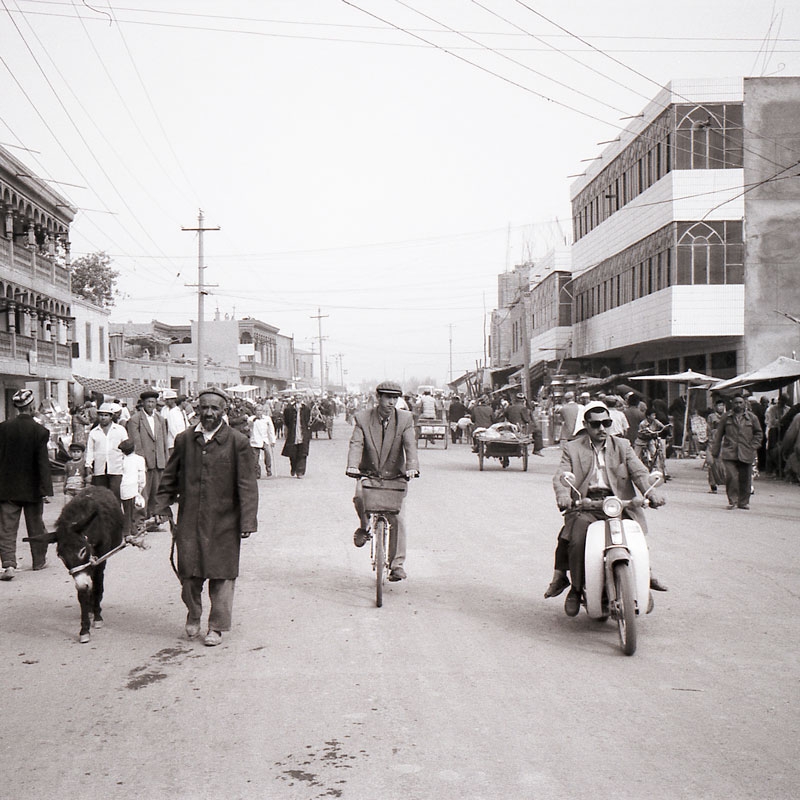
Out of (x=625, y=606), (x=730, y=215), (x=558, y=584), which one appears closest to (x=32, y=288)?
(x=730, y=215)

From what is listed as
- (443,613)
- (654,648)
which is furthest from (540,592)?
(654,648)

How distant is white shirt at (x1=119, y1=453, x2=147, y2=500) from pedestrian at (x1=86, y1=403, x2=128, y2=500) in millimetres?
117

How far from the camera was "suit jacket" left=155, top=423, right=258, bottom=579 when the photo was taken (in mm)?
6734

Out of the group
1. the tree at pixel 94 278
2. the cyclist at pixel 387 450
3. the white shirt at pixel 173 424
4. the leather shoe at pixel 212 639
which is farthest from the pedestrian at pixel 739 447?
the tree at pixel 94 278

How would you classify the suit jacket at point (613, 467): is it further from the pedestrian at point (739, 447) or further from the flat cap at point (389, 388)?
the pedestrian at point (739, 447)

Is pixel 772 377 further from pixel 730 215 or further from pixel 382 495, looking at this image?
pixel 382 495

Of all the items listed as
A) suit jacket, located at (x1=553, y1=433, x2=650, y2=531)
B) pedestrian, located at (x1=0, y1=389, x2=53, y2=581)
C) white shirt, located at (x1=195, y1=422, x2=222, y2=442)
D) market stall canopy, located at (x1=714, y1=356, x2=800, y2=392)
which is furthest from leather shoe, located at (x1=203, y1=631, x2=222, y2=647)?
market stall canopy, located at (x1=714, y1=356, x2=800, y2=392)

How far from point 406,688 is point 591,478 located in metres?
2.37

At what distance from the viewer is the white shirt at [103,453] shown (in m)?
11.2

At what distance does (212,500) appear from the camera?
679cm

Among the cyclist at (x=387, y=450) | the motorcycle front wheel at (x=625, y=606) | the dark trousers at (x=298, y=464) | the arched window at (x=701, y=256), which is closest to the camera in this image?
the motorcycle front wheel at (x=625, y=606)

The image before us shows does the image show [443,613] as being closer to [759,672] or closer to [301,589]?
[301,589]

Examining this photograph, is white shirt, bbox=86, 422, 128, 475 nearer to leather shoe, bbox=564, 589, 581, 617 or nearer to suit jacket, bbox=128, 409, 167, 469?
suit jacket, bbox=128, 409, 167, 469

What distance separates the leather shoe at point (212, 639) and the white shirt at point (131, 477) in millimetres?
4822
